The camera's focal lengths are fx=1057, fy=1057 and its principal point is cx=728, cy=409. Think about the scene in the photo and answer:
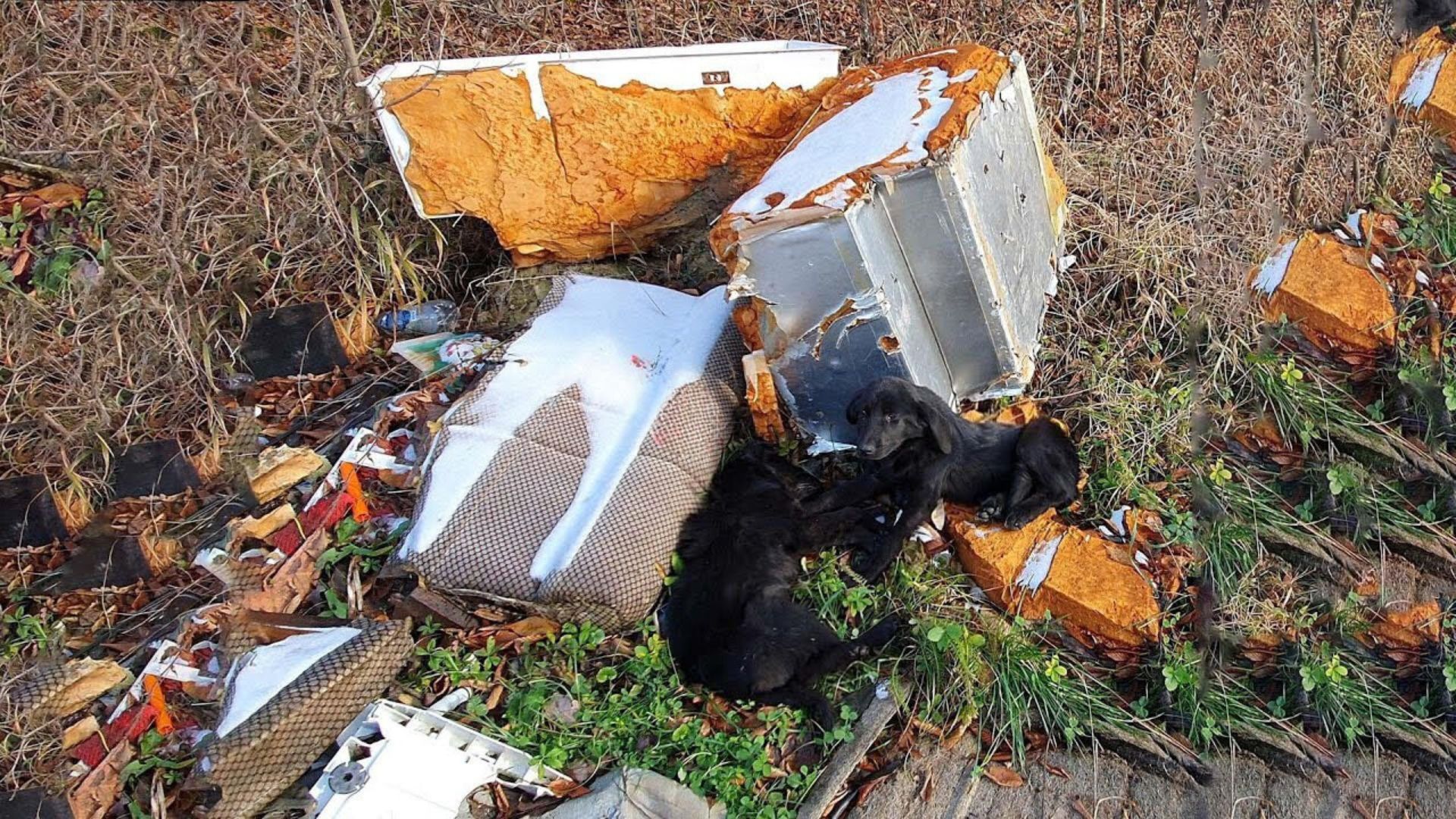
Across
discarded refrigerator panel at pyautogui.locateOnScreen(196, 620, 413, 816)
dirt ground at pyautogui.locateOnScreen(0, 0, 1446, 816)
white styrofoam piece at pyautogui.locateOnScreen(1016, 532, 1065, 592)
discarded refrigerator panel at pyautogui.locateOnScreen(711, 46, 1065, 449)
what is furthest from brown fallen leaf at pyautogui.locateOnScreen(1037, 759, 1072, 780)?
discarded refrigerator panel at pyautogui.locateOnScreen(196, 620, 413, 816)

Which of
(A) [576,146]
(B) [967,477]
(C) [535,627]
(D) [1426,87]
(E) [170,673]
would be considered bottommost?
(D) [1426,87]

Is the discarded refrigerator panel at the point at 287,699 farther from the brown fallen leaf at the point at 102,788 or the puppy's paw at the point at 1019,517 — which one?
the puppy's paw at the point at 1019,517

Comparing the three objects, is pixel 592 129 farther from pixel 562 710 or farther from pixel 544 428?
pixel 562 710

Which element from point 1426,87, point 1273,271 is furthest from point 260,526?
point 1426,87

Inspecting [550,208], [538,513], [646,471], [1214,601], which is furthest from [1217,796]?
[550,208]

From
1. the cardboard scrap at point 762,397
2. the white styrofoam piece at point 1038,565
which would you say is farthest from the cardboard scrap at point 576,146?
the white styrofoam piece at point 1038,565

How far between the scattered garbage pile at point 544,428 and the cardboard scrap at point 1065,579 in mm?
13

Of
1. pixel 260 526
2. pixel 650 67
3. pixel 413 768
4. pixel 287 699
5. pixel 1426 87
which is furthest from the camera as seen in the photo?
pixel 1426 87

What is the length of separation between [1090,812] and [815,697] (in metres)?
1.12

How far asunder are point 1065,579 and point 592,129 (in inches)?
112

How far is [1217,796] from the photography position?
4023 millimetres

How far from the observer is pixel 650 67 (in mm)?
4738

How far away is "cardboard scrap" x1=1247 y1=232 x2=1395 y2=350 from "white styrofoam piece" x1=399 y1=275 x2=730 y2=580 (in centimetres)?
301

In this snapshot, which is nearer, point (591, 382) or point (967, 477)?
point (591, 382)
